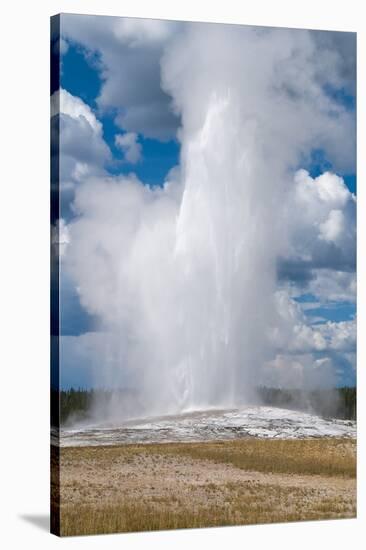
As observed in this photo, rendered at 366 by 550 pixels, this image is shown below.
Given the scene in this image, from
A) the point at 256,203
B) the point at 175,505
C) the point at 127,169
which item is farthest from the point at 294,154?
the point at 175,505

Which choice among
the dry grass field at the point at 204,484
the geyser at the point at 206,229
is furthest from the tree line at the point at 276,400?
the dry grass field at the point at 204,484

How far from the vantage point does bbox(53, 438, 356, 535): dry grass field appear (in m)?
19.8

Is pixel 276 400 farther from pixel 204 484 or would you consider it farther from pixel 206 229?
pixel 206 229

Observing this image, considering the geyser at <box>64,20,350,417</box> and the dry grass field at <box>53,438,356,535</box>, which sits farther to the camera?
the geyser at <box>64,20,350,417</box>

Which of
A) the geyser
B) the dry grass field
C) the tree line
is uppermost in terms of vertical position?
the geyser

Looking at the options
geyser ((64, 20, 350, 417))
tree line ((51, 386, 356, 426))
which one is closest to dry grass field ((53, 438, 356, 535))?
tree line ((51, 386, 356, 426))

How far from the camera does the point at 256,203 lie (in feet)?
69.6

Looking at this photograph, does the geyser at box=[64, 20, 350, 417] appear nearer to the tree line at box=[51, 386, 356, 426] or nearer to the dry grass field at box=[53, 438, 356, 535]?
the tree line at box=[51, 386, 356, 426]

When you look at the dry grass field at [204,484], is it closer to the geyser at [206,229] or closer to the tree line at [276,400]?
the tree line at [276,400]

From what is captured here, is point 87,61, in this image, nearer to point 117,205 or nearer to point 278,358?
point 117,205

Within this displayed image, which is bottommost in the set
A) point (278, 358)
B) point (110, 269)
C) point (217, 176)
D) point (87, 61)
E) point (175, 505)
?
point (175, 505)

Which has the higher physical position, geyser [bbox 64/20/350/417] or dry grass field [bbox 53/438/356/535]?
geyser [bbox 64/20/350/417]

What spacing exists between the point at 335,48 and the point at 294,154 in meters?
1.77

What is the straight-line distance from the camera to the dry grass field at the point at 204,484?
65.1 ft
